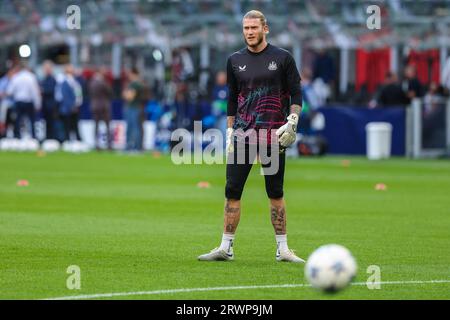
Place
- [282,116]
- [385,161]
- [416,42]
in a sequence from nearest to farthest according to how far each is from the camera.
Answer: [282,116]
[385,161]
[416,42]

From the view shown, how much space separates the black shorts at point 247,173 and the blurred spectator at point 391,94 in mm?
23237

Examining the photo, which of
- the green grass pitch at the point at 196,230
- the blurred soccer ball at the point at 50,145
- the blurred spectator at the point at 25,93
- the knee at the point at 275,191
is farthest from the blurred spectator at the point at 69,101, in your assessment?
the knee at the point at 275,191

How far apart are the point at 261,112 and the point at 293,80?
462 millimetres

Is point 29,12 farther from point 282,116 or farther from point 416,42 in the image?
point 282,116

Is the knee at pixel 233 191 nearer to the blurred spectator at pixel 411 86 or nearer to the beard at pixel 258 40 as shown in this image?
the beard at pixel 258 40

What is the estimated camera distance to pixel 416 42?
39719mm

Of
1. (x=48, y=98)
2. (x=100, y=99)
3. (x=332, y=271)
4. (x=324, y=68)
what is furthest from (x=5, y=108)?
(x=332, y=271)

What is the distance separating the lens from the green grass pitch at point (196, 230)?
11234mm

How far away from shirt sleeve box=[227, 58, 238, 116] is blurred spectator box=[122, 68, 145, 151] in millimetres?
24615

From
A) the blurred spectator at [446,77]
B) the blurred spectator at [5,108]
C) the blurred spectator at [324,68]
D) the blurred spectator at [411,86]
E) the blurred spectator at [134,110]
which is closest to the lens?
the blurred spectator at [411,86]

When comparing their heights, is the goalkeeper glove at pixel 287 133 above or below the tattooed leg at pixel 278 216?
above

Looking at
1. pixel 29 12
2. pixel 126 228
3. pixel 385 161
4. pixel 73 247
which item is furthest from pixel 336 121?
pixel 73 247

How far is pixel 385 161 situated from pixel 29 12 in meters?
16.9

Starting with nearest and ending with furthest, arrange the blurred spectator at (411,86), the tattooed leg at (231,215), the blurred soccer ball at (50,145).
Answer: the tattooed leg at (231,215), the blurred spectator at (411,86), the blurred soccer ball at (50,145)
